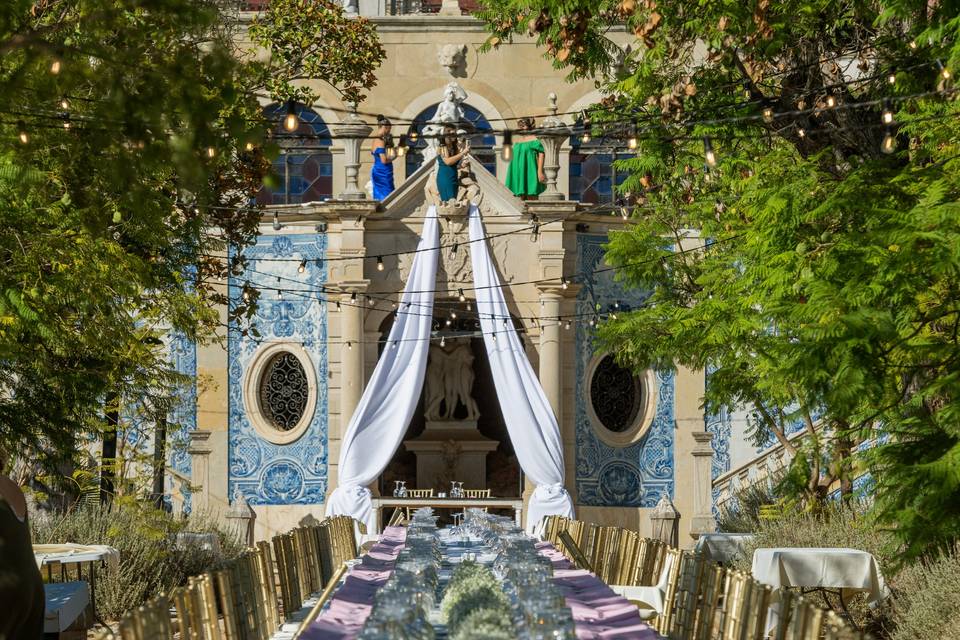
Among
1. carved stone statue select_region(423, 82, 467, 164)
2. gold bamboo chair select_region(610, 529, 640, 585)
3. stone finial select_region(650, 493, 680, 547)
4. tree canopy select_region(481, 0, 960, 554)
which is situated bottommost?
stone finial select_region(650, 493, 680, 547)

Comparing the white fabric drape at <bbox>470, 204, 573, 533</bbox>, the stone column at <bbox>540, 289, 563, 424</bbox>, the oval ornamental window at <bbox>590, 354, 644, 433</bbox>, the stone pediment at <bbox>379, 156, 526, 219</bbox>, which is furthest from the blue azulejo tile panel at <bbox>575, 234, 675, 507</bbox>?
the white fabric drape at <bbox>470, 204, 573, 533</bbox>

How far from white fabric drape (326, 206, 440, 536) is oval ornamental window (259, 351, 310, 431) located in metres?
2.05

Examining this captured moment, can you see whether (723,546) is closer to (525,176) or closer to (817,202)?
(817,202)

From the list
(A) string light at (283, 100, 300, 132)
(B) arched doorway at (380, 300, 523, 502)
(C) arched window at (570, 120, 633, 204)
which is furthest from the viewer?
(C) arched window at (570, 120, 633, 204)

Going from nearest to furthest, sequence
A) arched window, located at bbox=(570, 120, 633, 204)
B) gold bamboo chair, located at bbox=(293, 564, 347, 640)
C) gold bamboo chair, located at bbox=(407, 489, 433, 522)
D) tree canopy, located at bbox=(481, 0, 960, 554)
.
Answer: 1. gold bamboo chair, located at bbox=(293, 564, 347, 640)
2. tree canopy, located at bbox=(481, 0, 960, 554)
3. gold bamboo chair, located at bbox=(407, 489, 433, 522)
4. arched window, located at bbox=(570, 120, 633, 204)

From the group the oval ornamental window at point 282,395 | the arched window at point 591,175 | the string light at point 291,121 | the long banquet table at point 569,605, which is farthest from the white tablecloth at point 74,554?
the arched window at point 591,175

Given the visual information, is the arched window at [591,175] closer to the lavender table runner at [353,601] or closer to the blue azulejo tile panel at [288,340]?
the blue azulejo tile panel at [288,340]

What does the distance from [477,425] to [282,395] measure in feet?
10.0

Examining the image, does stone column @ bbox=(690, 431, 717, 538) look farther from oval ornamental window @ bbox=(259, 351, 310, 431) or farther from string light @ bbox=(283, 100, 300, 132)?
string light @ bbox=(283, 100, 300, 132)

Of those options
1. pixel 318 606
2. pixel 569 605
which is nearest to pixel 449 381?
pixel 318 606

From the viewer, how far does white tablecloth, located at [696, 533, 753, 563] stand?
14.7 meters

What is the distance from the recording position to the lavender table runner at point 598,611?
6.22m

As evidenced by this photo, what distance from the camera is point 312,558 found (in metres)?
10.7

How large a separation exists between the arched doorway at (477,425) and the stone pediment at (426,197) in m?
1.43
